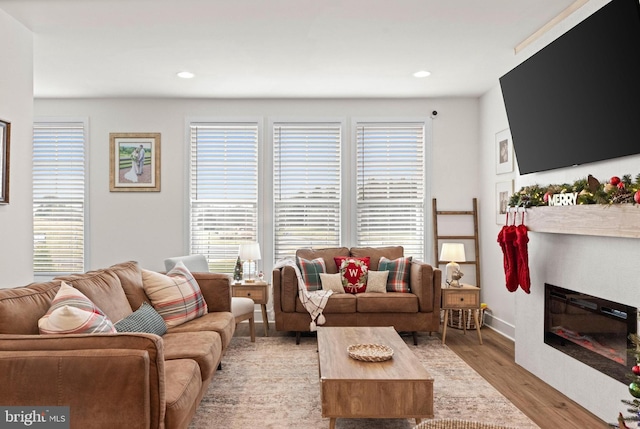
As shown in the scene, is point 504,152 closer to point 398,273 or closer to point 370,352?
point 398,273

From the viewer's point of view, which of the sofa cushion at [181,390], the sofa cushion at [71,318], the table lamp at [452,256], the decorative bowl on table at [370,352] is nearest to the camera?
the sofa cushion at [181,390]

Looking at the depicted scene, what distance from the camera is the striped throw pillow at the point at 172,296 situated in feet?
11.7

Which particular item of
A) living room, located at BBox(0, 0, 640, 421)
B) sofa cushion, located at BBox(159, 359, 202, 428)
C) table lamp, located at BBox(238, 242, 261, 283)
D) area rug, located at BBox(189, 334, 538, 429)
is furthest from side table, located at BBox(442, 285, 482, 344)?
sofa cushion, located at BBox(159, 359, 202, 428)

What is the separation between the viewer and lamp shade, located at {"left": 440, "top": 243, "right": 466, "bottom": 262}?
17.4 feet

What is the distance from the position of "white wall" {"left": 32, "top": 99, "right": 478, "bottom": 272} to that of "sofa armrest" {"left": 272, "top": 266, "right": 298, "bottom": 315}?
1.05m

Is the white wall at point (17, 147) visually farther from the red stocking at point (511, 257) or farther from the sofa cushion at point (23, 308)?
the red stocking at point (511, 257)

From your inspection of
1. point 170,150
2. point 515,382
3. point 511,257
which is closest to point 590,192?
point 511,257

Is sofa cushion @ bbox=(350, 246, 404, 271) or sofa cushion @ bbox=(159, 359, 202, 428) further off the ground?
sofa cushion @ bbox=(350, 246, 404, 271)

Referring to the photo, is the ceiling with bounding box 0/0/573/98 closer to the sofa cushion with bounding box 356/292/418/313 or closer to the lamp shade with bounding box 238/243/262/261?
the lamp shade with bounding box 238/243/262/261

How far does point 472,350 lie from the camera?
183 inches

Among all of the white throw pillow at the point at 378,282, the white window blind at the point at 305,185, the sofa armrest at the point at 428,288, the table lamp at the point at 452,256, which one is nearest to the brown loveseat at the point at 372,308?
the sofa armrest at the point at 428,288

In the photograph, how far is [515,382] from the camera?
371 centimetres

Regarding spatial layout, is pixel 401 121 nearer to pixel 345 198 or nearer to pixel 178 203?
pixel 345 198

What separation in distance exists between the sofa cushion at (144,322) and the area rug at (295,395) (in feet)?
1.95
